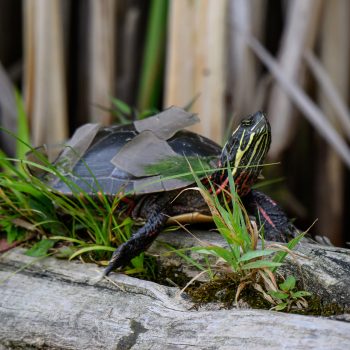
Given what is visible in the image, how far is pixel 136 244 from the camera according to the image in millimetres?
1685

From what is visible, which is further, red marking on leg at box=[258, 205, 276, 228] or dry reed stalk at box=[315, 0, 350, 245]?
dry reed stalk at box=[315, 0, 350, 245]

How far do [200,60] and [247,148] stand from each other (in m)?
1.18

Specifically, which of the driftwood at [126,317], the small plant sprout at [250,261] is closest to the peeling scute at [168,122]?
the driftwood at [126,317]

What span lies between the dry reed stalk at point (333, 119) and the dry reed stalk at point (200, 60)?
703mm

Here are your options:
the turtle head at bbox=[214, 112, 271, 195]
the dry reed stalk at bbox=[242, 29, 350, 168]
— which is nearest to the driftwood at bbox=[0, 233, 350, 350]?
the turtle head at bbox=[214, 112, 271, 195]

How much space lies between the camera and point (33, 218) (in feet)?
6.37

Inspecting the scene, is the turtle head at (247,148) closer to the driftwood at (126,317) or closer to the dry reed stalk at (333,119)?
the driftwood at (126,317)

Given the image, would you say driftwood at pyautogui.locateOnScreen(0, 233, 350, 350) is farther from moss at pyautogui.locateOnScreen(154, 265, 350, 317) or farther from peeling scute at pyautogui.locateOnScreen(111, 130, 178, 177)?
peeling scute at pyautogui.locateOnScreen(111, 130, 178, 177)

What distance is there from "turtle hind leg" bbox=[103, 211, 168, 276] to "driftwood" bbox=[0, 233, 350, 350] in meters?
0.04

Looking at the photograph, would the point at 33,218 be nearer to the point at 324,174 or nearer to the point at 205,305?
the point at 205,305

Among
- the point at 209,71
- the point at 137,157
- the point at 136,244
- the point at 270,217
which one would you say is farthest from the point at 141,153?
the point at 209,71

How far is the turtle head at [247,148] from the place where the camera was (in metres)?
1.76

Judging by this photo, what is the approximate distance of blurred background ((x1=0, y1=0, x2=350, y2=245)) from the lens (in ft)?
9.45

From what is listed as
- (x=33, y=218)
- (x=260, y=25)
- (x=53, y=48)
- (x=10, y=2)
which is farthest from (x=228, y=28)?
(x=33, y=218)
